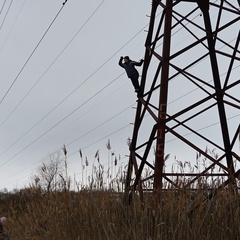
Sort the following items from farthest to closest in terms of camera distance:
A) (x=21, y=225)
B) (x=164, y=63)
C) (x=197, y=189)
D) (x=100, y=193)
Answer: (x=21, y=225), (x=164, y=63), (x=100, y=193), (x=197, y=189)

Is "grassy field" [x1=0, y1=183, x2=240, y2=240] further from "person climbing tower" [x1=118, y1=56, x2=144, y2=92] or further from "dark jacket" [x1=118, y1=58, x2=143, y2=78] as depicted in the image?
"dark jacket" [x1=118, y1=58, x2=143, y2=78]

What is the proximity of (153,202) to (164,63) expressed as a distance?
3.15m

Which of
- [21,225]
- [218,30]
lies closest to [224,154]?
[218,30]

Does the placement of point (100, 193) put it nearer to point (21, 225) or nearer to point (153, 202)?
point (153, 202)

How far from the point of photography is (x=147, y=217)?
15.4 feet

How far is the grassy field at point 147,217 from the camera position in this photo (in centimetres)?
454

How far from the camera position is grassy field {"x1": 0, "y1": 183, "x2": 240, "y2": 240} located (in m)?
4.54

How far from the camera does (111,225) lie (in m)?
5.23

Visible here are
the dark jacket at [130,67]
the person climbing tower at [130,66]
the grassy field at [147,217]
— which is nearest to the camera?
the grassy field at [147,217]

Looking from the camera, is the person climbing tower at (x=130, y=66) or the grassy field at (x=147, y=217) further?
the person climbing tower at (x=130, y=66)

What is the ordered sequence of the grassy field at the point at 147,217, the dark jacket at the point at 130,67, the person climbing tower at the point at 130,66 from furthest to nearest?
the dark jacket at the point at 130,67 → the person climbing tower at the point at 130,66 → the grassy field at the point at 147,217

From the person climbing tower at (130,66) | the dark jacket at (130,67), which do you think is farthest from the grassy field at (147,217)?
the dark jacket at (130,67)

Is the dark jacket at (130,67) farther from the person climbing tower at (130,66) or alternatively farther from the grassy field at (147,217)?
the grassy field at (147,217)

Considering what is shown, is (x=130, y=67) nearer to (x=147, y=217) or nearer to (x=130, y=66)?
(x=130, y=66)
